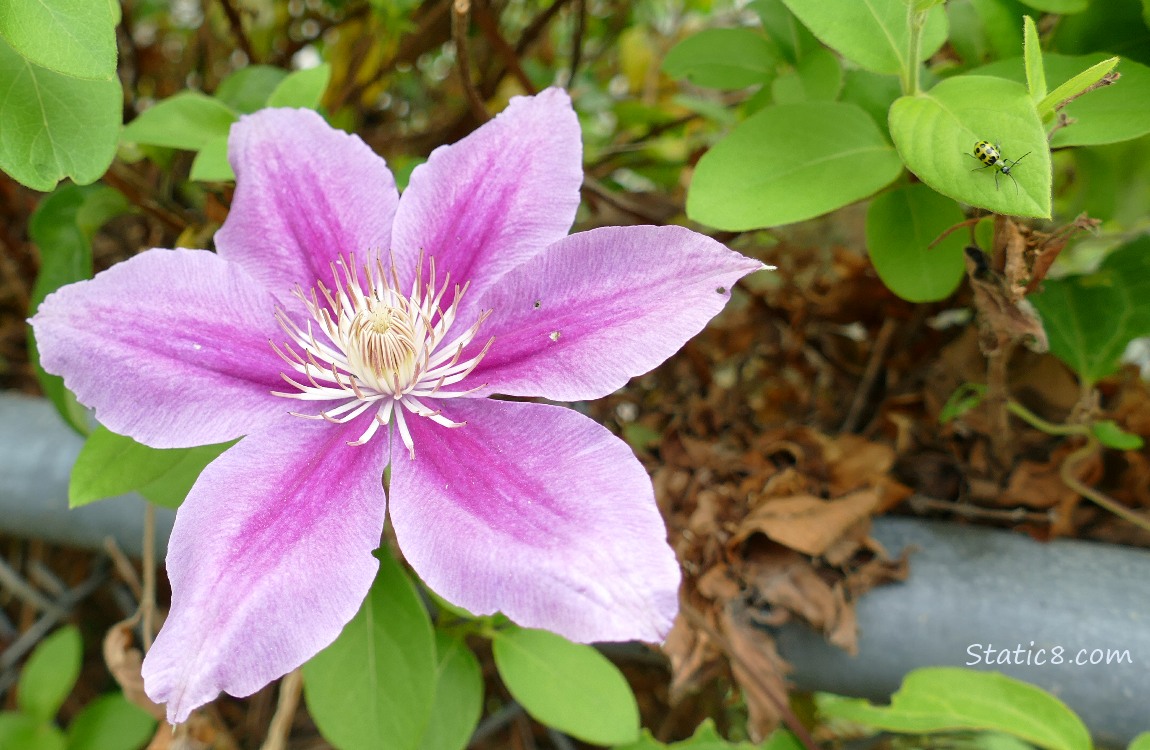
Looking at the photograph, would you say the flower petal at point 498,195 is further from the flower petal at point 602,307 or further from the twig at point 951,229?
the twig at point 951,229

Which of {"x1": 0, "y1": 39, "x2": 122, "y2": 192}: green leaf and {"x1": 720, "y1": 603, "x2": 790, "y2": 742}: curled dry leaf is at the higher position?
{"x1": 0, "y1": 39, "x2": 122, "y2": 192}: green leaf

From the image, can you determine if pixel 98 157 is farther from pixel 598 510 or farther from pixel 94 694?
pixel 94 694

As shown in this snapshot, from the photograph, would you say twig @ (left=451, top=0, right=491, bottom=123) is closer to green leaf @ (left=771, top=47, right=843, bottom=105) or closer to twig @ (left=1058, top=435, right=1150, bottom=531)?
green leaf @ (left=771, top=47, right=843, bottom=105)

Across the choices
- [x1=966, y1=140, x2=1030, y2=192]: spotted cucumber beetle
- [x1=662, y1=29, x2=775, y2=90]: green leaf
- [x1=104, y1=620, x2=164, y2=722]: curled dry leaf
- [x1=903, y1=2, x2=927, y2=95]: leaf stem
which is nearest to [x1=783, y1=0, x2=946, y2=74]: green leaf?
[x1=903, y1=2, x2=927, y2=95]: leaf stem

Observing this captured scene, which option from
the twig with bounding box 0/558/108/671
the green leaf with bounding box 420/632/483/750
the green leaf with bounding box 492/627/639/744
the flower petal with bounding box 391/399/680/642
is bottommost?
the twig with bounding box 0/558/108/671

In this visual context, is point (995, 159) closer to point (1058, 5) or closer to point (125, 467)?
point (1058, 5)

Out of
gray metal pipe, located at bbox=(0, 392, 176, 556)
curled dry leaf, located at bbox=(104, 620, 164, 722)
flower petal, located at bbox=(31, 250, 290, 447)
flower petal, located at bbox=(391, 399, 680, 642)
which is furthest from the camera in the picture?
gray metal pipe, located at bbox=(0, 392, 176, 556)

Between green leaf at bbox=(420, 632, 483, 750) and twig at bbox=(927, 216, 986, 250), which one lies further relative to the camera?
green leaf at bbox=(420, 632, 483, 750)
